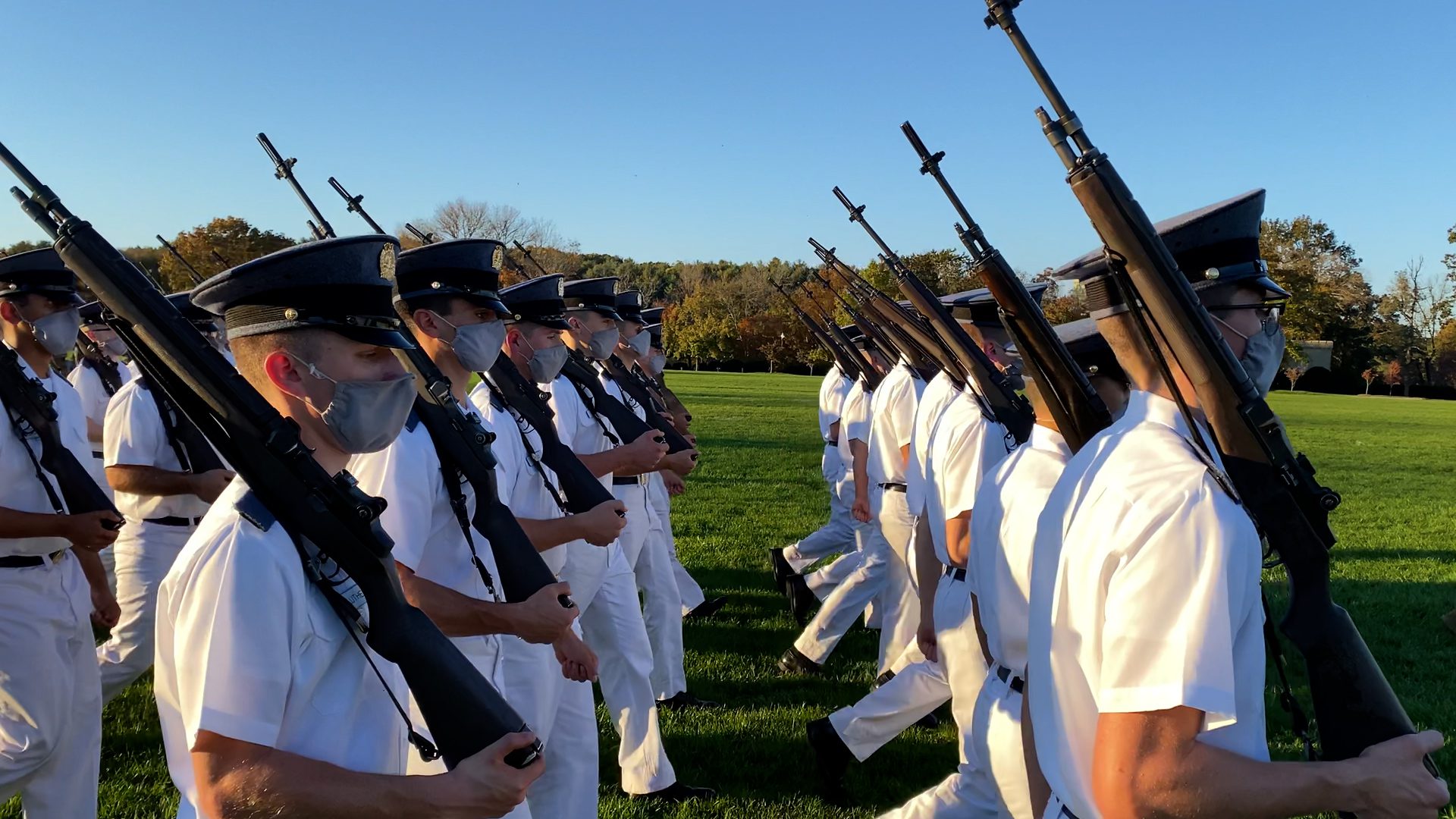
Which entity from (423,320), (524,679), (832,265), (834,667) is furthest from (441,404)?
(832,265)

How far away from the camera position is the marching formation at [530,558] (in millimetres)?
2080

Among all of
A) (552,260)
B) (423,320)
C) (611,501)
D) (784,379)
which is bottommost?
(784,379)

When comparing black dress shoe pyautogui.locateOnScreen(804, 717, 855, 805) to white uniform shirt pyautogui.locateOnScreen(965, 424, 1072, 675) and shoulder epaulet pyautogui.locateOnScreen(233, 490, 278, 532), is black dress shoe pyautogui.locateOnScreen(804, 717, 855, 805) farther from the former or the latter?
shoulder epaulet pyautogui.locateOnScreen(233, 490, 278, 532)

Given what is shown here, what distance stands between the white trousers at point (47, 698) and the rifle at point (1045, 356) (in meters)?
4.36

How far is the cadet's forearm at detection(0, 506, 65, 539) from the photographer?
425 centimetres

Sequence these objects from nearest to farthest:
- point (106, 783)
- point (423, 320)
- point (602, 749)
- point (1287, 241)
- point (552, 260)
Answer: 1. point (423, 320)
2. point (106, 783)
3. point (602, 749)
4. point (1287, 241)
5. point (552, 260)

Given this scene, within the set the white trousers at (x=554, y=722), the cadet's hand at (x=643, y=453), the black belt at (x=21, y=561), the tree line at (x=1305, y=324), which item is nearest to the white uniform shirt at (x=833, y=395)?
the cadet's hand at (x=643, y=453)

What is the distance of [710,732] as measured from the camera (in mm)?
6508

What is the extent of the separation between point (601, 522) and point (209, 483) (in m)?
3.32

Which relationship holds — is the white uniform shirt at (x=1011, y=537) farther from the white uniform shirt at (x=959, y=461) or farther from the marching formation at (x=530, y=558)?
the white uniform shirt at (x=959, y=461)

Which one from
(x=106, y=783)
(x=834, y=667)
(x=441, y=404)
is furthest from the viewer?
(x=834, y=667)

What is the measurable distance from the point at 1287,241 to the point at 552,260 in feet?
192

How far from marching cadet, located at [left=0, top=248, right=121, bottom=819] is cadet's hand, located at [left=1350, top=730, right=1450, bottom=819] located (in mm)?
4663

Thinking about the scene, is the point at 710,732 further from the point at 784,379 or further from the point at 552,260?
the point at 552,260
